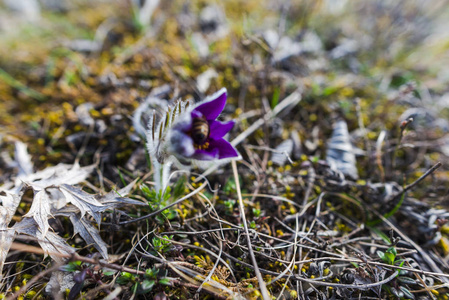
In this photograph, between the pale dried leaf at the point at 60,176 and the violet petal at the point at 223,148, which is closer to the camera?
the violet petal at the point at 223,148

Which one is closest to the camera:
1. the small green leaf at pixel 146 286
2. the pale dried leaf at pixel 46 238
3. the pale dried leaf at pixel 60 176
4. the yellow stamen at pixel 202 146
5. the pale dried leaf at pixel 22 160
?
the small green leaf at pixel 146 286

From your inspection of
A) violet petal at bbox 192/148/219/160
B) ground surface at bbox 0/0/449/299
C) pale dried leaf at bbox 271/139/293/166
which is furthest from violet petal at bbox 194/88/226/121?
pale dried leaf at bbox 271/139/293/166

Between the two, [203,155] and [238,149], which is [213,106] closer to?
[203,155]

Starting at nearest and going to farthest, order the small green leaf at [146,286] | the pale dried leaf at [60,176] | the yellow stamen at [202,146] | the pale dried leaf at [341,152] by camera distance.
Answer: the small green leaf at [146,286] → the yellow stamen at [202,146] → the pale dried leaf at [60,176] → the pale dried leaf at [341,152]

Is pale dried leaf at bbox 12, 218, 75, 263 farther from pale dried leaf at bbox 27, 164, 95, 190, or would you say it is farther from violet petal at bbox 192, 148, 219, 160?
violet petal at bbox 192, 148, 219, 160

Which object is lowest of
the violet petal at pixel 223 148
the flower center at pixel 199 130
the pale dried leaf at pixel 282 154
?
the pale dried leaf at pixel 282 154

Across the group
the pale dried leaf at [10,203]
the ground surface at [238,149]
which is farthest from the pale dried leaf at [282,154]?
the pale dried leaf at [10,203]

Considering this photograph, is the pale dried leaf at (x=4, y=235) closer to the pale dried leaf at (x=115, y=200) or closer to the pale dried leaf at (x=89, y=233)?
the pale dried leaf at (x=89, y=233)

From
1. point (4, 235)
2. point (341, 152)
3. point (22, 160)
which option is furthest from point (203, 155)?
point (22, 160)

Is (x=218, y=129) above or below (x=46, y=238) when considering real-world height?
above
